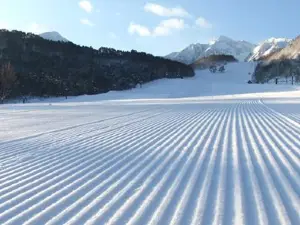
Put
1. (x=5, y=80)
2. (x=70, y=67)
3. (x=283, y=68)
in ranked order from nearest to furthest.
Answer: (x=5, y=80) < (x=70, y=67) < (x=283, y=68)

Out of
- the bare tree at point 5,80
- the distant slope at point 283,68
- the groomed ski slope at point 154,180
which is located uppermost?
the distant slope at point 283,68

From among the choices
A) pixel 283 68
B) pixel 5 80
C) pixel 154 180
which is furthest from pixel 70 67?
pixel 154 180

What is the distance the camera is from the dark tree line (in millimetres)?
63469

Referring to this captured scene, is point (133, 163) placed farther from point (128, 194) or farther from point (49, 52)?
point (49, 52)

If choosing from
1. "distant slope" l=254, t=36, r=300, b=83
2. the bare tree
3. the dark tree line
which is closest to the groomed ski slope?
the bare tree

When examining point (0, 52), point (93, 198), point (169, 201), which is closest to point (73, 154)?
point (93, 198)

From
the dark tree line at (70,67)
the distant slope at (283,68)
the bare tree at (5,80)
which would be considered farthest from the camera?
the distant slope at (283,68)

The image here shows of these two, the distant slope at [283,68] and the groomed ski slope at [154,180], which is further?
the distant slope at [283,68]

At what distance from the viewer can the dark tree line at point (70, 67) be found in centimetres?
6347

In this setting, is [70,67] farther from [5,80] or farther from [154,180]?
[154,180]

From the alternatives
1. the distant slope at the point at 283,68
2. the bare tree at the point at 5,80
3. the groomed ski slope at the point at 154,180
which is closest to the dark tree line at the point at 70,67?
the bare tree at the point at 5,80

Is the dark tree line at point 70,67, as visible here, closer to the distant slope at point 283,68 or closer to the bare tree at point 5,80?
the bare tree at point 5,80

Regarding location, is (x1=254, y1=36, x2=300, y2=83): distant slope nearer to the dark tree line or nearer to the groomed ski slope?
the dark tree line

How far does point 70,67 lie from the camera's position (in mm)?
83625
